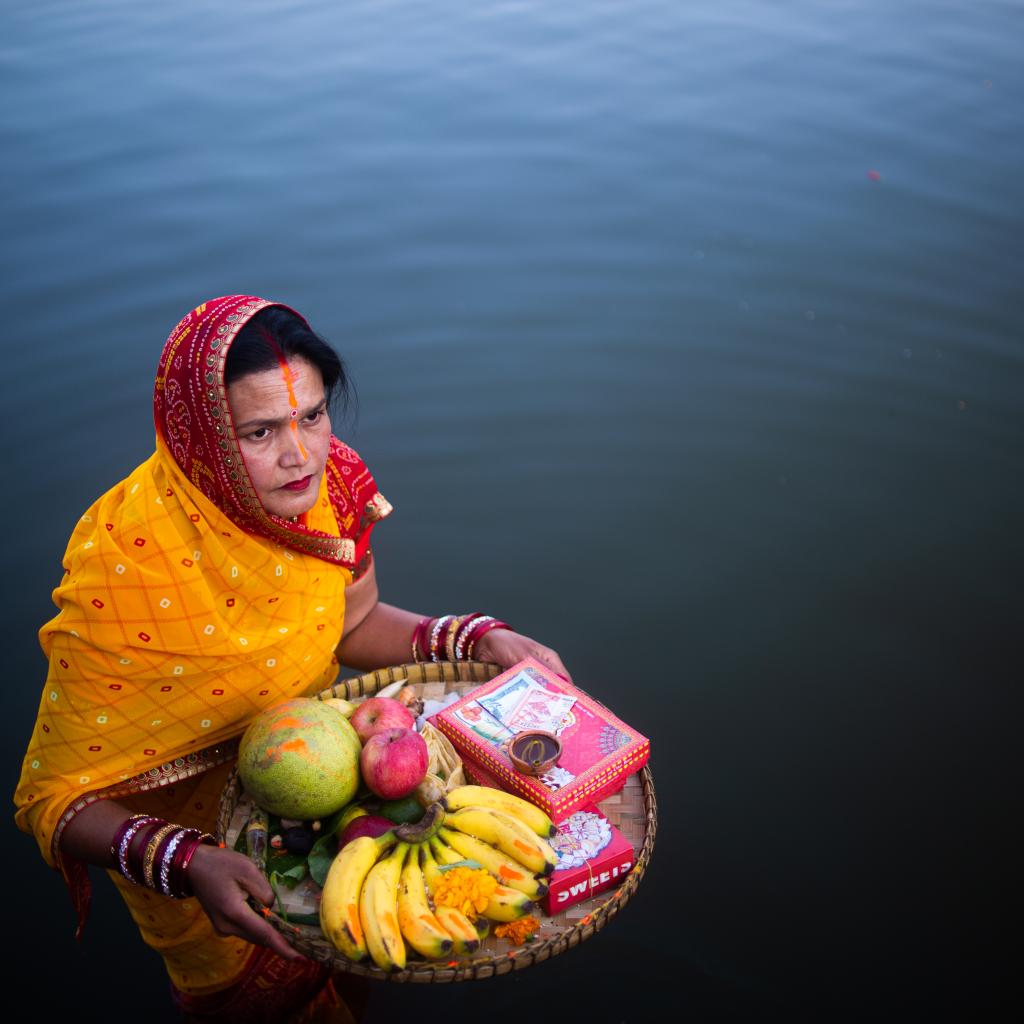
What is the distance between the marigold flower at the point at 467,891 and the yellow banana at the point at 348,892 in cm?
12

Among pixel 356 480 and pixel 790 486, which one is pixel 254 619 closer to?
pixel 356 480

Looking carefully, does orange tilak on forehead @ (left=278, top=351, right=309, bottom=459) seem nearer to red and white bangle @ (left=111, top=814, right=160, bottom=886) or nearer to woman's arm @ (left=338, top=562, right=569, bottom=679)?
woman's arm @ (left=338, top=562, right=569, bottom=679)

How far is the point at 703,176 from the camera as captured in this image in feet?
19.6

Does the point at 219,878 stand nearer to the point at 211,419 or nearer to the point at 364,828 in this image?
the point at 364,828

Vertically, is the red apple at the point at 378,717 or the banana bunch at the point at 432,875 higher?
the red apple at the point at 378,717

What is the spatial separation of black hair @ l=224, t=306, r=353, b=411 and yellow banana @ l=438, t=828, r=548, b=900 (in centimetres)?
82

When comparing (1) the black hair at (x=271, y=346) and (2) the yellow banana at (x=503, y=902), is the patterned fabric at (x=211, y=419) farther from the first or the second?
(2) the yellow banana at (x=503, y=902)

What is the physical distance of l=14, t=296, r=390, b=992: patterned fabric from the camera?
1.79 meters

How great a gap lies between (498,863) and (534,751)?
21 cm

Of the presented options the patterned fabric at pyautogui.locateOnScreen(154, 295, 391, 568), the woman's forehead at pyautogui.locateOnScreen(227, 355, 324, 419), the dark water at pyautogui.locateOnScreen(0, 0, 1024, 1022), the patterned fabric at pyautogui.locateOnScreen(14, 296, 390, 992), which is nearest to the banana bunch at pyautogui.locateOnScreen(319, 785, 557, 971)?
the patterned fabric at pyautogui.locateOnScreen(14, 296, 390, 992)

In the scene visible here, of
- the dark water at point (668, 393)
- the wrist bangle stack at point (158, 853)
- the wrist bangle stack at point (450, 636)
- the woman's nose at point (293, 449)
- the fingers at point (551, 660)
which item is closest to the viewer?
the wrist bangle stack at point (158, 853)

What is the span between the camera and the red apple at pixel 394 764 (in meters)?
1.68

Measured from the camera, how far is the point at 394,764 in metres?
1.68

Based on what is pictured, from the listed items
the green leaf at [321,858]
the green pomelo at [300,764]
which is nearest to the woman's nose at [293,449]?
the green pomelo at [300,764]
